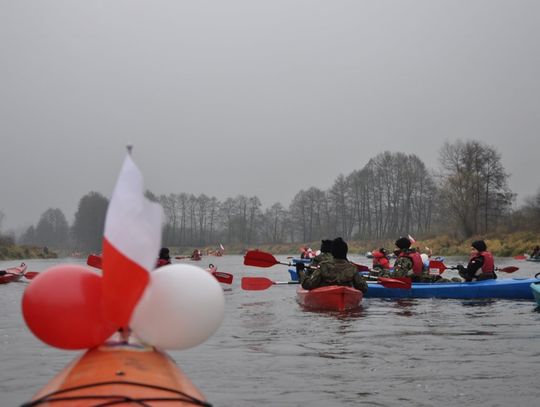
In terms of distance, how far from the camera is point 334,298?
1084 centimetres

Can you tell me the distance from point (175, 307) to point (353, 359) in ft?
14.3

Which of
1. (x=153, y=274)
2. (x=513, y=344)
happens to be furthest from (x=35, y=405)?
(x=513, y=344)

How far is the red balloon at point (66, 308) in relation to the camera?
2744mm

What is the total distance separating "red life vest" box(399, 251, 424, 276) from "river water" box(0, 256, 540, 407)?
2893 mm

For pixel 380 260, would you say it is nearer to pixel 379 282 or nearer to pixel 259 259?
pixel 379 282

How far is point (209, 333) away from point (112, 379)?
0.57m

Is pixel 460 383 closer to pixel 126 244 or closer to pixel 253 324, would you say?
pixel 126 244

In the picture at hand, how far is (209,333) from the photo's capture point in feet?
9.82

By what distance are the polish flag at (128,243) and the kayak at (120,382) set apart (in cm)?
16

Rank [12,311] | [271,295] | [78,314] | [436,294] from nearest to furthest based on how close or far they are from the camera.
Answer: [78,314], [12,311], [436,294], [271,295]

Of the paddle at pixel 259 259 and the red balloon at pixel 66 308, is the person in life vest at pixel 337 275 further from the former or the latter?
the red balloon at pixel 66 308

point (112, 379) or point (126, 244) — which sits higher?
point (126, 244)

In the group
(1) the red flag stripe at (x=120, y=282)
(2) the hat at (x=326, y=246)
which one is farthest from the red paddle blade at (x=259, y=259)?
(1) the red flag stripe at (x=120, y=282)

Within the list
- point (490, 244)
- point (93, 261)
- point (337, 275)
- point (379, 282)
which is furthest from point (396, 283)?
point (490, 244)
